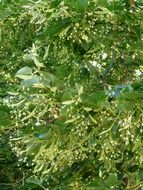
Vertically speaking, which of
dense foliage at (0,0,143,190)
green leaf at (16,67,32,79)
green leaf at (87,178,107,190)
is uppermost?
green leaf at (16,67,32,79)

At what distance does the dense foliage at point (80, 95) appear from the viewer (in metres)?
1.07

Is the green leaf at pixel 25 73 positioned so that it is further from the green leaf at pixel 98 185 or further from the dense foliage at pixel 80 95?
the green leaf at pixel 98 185

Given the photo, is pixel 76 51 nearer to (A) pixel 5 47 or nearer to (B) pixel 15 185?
(A) pixel 5 47

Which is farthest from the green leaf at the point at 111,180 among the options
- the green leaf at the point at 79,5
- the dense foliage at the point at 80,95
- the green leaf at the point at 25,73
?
the green leaf at the point at 79,5

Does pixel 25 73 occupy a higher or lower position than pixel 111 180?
higher

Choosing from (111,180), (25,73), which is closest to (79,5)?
(25,73)

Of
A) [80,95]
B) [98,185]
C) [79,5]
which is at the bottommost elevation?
[98,185]

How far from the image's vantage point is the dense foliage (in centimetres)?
107

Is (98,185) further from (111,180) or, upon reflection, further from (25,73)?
(25,73)

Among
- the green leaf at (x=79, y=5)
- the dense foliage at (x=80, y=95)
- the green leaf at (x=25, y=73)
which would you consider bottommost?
the dense foliage at (x=80, y=95)

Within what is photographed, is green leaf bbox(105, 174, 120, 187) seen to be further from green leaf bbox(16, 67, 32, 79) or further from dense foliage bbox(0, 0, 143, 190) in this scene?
green leaf bbox(16, 67, 32, 79)

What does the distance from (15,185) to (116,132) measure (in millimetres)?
823

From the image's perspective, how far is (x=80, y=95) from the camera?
1.06 metres

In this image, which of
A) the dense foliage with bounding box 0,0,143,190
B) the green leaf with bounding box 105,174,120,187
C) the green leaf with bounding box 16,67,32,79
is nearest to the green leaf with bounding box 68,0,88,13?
the dense foliage with bounding box 0,0,143,190
